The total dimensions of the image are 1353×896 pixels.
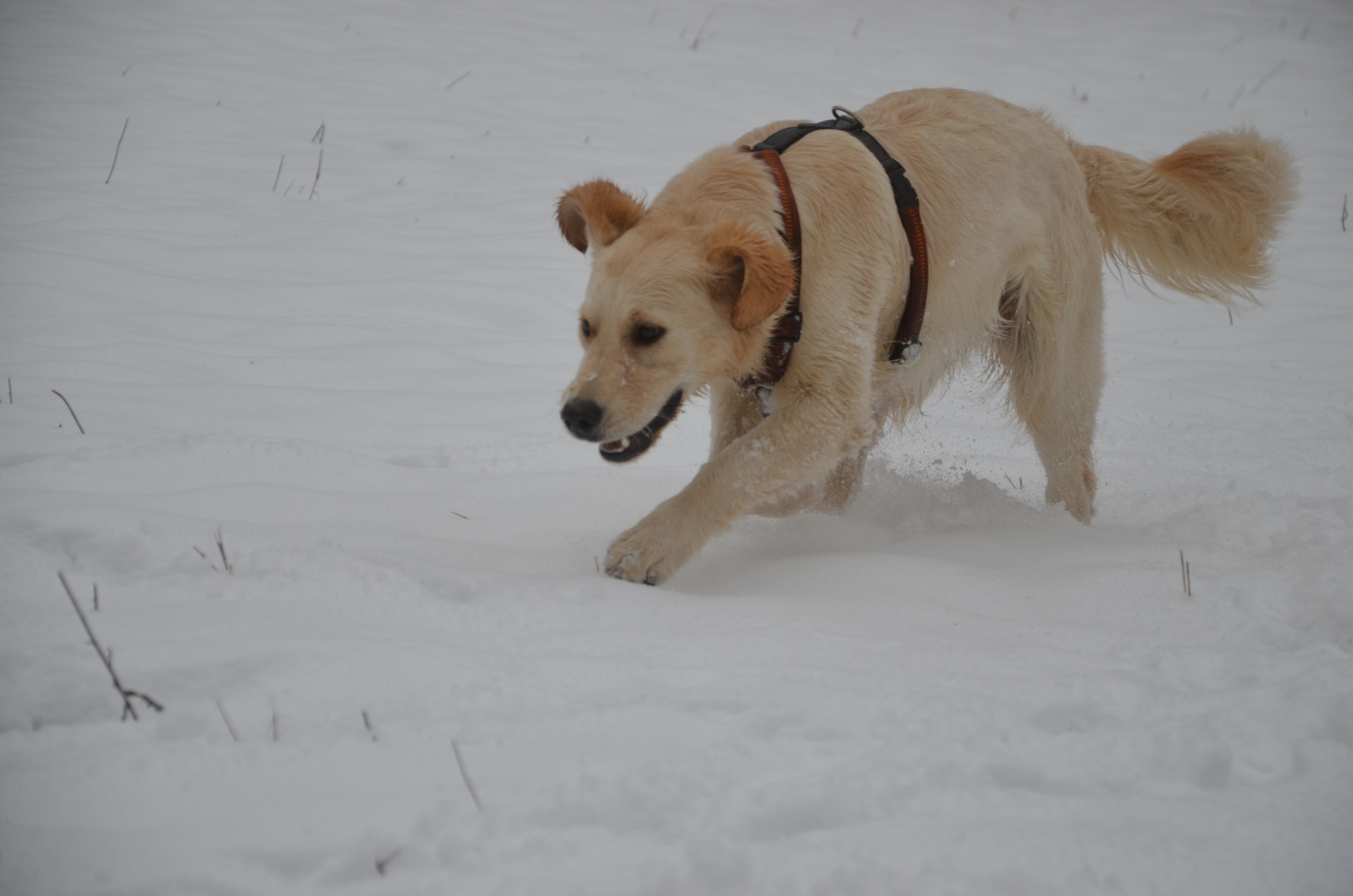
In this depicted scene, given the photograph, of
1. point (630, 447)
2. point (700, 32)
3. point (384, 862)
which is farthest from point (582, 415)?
point (700, 32)

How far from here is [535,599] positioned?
253 cm

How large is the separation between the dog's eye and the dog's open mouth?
0.68ft

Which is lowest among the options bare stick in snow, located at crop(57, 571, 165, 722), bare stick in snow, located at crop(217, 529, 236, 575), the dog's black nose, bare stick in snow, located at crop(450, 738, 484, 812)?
bare stick in snow, located at crop(217, 529, 236, 575)

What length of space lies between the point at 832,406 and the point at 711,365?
0.44m

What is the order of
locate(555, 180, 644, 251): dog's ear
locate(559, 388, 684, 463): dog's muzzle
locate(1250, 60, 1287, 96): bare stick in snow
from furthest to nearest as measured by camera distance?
1. locate(1250, 60, 1287, 96): bare stick in snow
2. locate(555, 180, 644, 251): dog's ear
3. locate(559, 388, 684, 463): dog's muzzle

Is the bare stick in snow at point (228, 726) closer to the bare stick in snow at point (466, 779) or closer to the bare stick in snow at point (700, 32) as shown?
the bare stick in snow at point (466, 779)

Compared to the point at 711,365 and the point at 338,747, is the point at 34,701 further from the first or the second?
the point at 711,365

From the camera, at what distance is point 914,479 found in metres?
4.17

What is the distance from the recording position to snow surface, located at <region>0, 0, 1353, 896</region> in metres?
1.63

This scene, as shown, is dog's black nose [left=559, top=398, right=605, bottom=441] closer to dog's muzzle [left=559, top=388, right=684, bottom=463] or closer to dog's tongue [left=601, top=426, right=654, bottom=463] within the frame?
dog's muzzle [left=559, top=388, right=684, bottom=463]

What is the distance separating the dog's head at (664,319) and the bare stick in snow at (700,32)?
9456 mm

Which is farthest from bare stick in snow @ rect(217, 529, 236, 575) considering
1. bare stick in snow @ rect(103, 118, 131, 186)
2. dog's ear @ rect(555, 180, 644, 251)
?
bare stick in snow @ rect(103, 118, 131, 186)

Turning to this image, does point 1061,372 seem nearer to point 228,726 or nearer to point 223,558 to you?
point 223,558

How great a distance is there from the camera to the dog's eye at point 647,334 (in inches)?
116
